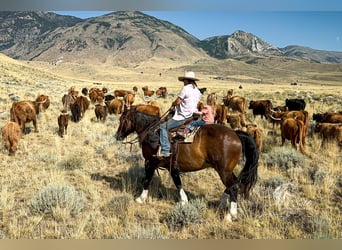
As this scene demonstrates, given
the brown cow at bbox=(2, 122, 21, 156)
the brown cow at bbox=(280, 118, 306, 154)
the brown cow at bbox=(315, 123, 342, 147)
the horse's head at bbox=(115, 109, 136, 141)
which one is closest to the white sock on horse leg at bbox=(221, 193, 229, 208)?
the horse's head at bbox=(115, 109, 136, 141)

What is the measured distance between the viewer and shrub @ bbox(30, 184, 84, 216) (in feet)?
19.9

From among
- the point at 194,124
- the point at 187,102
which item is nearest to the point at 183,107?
the point at 187,102

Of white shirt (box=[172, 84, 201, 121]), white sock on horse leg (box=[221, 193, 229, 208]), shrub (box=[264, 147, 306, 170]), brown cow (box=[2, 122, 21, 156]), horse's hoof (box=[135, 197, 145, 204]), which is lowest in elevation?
horse's hoof (box=[135, 197, 145, 204])

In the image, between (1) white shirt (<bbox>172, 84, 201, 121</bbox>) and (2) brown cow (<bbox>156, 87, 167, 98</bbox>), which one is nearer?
(1) white shirt (<bbox>172, 84, 201, 121</bbox>)

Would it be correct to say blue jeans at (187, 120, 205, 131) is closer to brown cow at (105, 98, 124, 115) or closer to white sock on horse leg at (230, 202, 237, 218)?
white sock on horse leg at (230, 202, 237, 218)

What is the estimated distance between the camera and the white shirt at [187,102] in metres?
6.16

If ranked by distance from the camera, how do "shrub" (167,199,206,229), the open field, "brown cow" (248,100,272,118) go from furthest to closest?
"brown cow" (248,100,272,118) → "shrub" (167,199,206,229) → the open field

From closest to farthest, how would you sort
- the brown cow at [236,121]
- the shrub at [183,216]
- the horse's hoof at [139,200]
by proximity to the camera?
1. the shrub at [183,216]
2. the horse's hoof at [139,200]
3. the brown cow at [236,121]

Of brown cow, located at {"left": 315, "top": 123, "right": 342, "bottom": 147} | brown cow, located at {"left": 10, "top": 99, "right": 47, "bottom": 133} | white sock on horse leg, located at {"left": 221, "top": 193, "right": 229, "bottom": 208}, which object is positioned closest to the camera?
white sock on horse leg, located at {"left": 221, "top": 193, "right": 229, "bottom": 208}

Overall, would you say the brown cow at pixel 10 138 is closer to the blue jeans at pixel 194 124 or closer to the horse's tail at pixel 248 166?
the blue jeans at pixel 194 124

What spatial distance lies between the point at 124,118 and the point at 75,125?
8656mm

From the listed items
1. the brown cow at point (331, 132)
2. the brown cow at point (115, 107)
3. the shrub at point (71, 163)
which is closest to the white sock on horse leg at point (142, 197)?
the shrub at point (71, 163)

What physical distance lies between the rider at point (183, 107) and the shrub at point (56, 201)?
1.79m

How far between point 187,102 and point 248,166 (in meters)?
1.66
